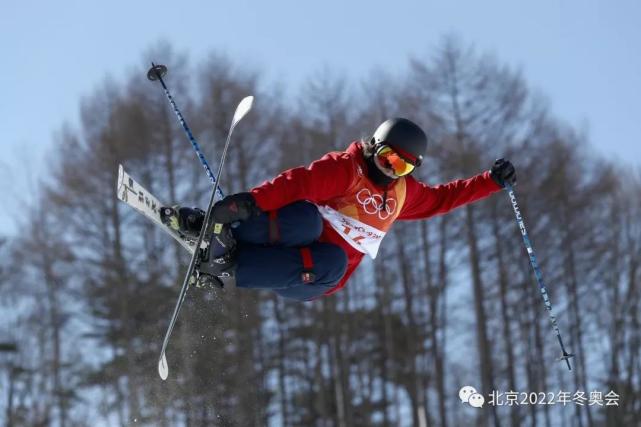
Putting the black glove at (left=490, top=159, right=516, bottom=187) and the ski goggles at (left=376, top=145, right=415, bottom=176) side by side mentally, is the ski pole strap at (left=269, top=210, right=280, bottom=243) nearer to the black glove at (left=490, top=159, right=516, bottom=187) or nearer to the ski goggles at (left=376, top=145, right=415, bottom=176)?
the ski goggles at (left=376, top=145, right=415, bottom=176)

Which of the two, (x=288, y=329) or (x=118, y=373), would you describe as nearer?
(x=118, y=373)

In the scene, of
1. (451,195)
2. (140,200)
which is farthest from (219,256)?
(451,195)

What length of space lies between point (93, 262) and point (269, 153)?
14.3 ft

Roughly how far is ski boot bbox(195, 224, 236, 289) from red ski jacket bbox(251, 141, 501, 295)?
0.44m

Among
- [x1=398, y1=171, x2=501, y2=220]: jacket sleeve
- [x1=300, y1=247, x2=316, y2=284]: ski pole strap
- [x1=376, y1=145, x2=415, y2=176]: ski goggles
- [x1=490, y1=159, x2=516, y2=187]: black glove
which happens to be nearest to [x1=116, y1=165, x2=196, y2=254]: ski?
[x1=300, y1=247, x2=316, y2=284]: ski pole strap

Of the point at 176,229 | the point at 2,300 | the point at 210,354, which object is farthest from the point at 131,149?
the point at 176,229

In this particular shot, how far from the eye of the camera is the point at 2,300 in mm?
19641

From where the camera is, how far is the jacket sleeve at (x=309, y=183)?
5762mm

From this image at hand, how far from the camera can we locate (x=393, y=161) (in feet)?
20.3

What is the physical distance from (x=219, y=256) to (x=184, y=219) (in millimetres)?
380

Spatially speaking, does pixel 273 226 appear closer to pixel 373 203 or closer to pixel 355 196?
pixel 355 196

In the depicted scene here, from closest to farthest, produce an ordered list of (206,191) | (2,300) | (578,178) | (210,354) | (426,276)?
(210,354)
(206,191)
(2,300)
(426,276)
(578,178)

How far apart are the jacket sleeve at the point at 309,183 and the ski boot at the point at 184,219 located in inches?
27.4

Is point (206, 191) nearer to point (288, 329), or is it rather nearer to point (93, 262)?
point (93, 262)
